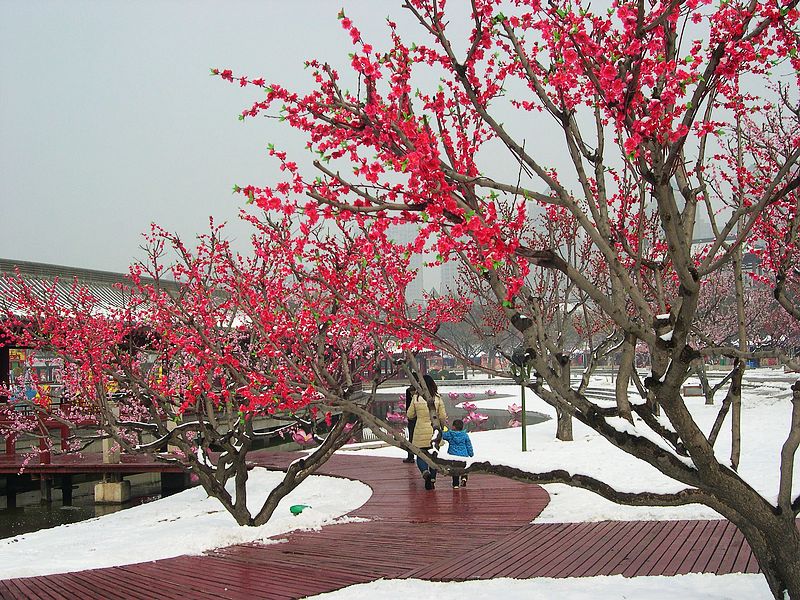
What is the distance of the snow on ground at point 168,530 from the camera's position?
25.9 feet

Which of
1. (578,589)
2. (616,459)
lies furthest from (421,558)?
(616,459)

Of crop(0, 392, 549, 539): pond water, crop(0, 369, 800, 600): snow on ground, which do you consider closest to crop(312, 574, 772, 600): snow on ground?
crop(0, 369, 800, 600): snow on ground

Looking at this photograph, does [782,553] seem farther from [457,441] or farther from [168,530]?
[168,530]

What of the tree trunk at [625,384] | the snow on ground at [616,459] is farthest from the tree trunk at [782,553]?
the tree trunk at [625,384]

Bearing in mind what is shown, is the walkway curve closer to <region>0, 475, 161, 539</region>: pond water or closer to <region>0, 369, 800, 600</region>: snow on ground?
<region>0, 369, 800, 600</region>: snow on ground

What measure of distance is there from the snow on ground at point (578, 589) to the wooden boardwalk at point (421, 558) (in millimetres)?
189

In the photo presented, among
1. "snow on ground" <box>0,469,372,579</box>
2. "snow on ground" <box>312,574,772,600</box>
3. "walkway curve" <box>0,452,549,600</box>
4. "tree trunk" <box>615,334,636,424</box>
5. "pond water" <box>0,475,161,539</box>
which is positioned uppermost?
"tree trunk" <box>615,334,636,424</box>

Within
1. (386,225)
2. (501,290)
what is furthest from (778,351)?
(386,225)

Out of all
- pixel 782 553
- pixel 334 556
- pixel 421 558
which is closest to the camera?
pixel 782 553

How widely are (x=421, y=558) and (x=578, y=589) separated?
1800 millimetres

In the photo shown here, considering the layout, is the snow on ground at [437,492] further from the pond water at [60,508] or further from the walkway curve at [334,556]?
the pond water at [60,508]

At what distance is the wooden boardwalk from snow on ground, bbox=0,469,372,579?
526mm

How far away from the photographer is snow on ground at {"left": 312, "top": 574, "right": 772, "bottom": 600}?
16.0 ft

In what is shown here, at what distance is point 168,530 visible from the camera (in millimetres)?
9422
